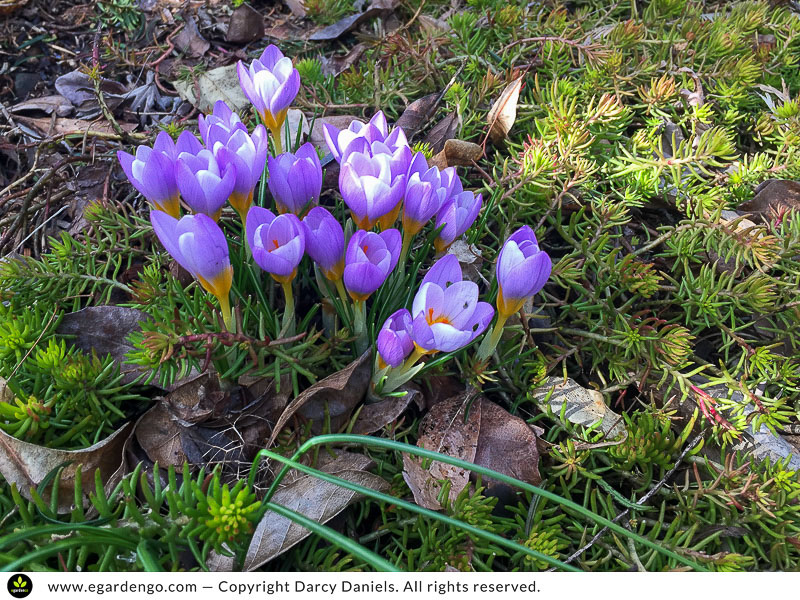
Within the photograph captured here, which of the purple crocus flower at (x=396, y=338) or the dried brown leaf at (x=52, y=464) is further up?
the purple crocus flower at (x=396, y=338)

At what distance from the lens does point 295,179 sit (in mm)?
1579

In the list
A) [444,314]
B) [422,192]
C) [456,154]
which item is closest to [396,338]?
[444,314]

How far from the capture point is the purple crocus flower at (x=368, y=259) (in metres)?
1.42

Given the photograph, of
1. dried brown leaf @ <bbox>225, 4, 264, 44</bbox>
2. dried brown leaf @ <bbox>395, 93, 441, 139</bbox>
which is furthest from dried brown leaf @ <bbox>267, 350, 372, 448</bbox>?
dried brown leaf @ <bbox>225, 4, 264, 44</bbox>

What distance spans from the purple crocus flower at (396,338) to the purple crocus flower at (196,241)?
425 mm

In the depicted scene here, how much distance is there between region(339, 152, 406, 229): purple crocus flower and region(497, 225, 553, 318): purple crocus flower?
0.32 m

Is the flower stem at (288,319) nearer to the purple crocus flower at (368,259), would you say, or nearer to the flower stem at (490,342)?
the purple crocus flower at (368,259)

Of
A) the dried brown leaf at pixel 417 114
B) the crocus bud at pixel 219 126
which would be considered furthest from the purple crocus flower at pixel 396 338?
the dried brown leaf at pixel 417 114

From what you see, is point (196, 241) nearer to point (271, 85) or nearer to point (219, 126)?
point (219, 126)

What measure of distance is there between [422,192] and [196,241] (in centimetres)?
60

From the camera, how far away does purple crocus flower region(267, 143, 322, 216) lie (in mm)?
1562

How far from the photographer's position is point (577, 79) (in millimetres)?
2785
